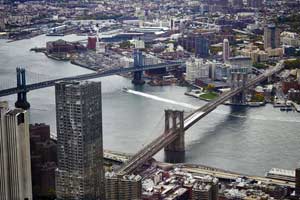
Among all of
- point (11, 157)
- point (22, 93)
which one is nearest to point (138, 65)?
point (22, 93)

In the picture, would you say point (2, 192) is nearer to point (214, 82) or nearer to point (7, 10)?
point (214, 82)

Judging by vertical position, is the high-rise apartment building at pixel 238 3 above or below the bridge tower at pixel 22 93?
above

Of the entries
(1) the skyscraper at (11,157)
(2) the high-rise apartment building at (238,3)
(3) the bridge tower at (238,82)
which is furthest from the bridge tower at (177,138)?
(2) the high-rise apartment building at (238,3)

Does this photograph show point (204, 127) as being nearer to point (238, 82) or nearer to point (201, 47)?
point (238, 82)

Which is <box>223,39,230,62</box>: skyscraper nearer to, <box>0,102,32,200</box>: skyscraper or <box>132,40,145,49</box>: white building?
<box>132,40,145,49</box>: white building

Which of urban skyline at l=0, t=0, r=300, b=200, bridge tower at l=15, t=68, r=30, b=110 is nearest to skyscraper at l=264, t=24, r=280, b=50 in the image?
urban skyline at l=0, t=0, r=300, b=200

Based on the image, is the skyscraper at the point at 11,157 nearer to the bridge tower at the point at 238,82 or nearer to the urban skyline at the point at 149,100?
the urban skyline at the point at 149,100
